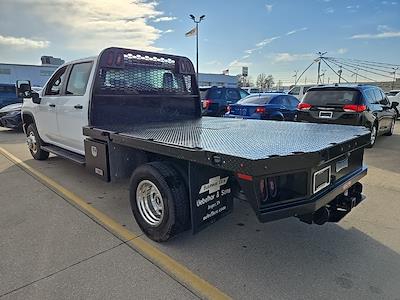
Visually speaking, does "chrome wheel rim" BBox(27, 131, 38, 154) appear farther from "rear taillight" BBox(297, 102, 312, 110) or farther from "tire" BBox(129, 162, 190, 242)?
"rear taillight" BBox(297, 102, 312, 110)

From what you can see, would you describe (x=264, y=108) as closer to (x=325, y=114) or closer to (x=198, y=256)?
(x=325, y=114)

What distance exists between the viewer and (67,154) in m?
5.16

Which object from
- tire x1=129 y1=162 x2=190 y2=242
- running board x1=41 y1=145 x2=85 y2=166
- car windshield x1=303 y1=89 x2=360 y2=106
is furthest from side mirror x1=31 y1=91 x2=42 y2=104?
car windshield x1=303 y1=89 x2=360 y2=106

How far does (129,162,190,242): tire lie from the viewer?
9.59 feet

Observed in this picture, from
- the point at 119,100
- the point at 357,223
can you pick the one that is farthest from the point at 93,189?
the point at 357,223

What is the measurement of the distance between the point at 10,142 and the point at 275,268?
31.3 ft

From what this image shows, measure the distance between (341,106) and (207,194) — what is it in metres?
6.00

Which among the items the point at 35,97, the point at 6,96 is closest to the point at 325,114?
the point at 35,97

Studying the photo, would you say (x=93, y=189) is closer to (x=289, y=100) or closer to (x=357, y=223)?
(x=357, y=223)

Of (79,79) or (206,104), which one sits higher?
(79,79)

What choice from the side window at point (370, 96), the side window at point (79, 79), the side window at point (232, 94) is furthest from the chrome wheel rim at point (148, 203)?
the side window at point (232, 94)

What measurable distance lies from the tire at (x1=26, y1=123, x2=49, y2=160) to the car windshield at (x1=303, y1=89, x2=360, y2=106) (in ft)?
21.7

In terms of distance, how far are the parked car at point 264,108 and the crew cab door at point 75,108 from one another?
5473 millimetres

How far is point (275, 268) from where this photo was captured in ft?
9.12
